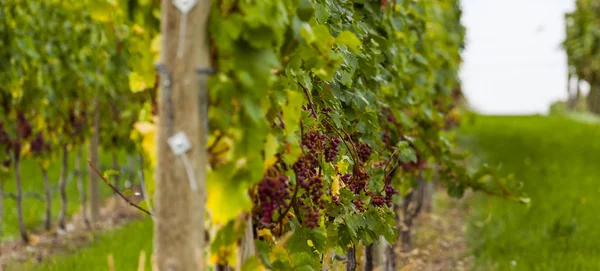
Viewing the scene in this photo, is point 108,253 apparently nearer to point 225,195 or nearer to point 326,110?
point 326,110

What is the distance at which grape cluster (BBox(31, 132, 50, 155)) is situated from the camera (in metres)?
7.89

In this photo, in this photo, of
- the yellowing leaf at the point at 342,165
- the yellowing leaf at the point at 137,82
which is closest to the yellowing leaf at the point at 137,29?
the yellowing leaf at the point at 137,82

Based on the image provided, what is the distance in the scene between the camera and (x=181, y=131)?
4.98 ft

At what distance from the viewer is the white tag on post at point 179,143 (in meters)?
1.51

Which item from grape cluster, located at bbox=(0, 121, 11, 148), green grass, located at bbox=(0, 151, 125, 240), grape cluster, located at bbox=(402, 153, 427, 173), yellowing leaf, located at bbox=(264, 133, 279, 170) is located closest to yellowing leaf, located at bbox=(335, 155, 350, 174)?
yellowing leaf, located at bbox=(264, 133, 279, 170)

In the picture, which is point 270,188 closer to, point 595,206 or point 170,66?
point 170,66

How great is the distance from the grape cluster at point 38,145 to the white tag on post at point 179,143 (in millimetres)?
6948

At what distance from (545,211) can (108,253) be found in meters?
5.15

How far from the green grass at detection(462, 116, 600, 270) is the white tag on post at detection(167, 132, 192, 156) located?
4886 millimetres

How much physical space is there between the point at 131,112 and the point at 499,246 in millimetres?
5226

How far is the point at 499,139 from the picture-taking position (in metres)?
15.9

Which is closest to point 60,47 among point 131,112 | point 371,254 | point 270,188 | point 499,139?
point 131,112

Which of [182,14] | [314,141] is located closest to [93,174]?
[314,141]

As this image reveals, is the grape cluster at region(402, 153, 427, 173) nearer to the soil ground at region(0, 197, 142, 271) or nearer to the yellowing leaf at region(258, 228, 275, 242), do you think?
the yellowing leaf at region(258, 228, 275, 242)
